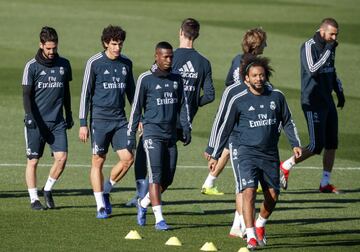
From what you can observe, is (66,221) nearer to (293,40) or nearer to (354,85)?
(354,85)

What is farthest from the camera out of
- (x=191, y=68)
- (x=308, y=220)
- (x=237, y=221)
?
(x=191, y=68)

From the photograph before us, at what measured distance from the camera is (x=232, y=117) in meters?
15.3

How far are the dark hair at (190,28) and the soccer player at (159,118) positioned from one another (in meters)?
1.87

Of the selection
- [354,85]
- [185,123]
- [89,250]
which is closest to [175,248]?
[89,250]

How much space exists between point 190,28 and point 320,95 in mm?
2820

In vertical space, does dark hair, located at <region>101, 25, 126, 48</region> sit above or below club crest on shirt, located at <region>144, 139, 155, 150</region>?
above

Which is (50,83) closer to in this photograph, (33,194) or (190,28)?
(33,194)

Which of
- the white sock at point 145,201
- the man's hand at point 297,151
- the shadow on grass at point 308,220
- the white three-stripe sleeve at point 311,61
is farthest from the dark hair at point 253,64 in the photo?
the white three-stripe sleeve at point 311,61

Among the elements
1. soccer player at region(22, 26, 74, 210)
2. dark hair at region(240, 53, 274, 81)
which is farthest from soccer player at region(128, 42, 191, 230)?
soccer player at region(22, 26, 74, 210)

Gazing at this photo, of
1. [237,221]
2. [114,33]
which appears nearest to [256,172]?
[237,221]

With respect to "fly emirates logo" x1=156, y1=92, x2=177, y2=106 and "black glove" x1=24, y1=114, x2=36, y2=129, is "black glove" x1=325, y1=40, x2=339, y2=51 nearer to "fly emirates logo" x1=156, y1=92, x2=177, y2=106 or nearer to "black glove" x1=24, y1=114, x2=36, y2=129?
"fly emirates logo" x1=156, y1=92, x2=177, y2=106

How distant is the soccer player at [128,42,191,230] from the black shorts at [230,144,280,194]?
1381 mm

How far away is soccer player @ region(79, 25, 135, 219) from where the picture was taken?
57.0 feet

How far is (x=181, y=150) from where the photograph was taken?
23.7m
